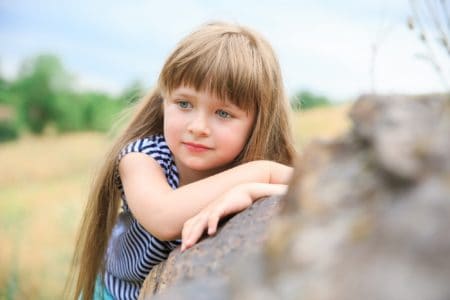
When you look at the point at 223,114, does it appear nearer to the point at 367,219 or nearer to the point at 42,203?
the point at 367,219

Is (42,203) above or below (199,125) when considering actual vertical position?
below

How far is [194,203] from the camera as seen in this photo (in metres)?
2.20

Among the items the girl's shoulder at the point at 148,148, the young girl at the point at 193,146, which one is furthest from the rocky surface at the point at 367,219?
the girl's shoulder at the point at 148,148

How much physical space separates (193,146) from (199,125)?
0.12 metres

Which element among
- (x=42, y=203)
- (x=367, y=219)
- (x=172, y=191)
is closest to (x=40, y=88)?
(x=42, y=203)

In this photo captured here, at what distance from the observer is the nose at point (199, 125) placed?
242 cm

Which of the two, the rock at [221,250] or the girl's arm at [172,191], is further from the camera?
the girl's arm at [172,191]

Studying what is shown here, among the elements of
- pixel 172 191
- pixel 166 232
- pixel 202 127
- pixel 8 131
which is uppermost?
pixel 202 127

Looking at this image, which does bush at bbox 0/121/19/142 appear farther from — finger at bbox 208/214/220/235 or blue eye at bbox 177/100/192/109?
finger at bbox 208/214/220/235

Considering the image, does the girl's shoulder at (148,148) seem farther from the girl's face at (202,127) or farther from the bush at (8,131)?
the bush at (8,131)

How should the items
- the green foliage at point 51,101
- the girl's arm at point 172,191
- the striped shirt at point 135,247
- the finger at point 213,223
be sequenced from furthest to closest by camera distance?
the green foliage at point 51,101
the striped shirt at point 135,247
the girl's arm at point 172,191
the finger at point 213,223

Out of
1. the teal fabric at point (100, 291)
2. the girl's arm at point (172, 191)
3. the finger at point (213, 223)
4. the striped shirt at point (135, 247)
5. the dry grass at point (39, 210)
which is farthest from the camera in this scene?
the dry grass at point (39, 210)

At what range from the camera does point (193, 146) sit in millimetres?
2512

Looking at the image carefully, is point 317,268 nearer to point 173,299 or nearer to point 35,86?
point 173,299
